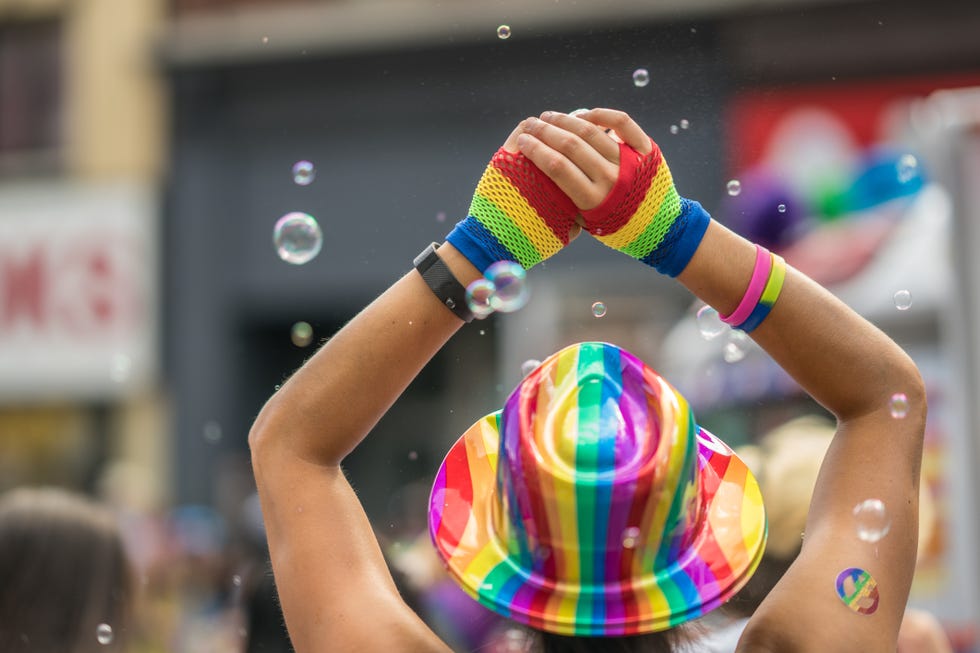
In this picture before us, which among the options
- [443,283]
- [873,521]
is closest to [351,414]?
[443,283]

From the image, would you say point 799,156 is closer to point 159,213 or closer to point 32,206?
point 159,213

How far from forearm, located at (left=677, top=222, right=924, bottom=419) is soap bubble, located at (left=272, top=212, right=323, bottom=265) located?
0.77 metres

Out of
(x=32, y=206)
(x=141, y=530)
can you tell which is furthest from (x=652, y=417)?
(x=32, y=206)

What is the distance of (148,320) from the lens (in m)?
9.36

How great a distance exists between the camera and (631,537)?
3.67 ft

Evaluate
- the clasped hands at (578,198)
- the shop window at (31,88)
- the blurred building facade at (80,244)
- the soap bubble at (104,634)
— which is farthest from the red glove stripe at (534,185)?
the shop window at (31,88)

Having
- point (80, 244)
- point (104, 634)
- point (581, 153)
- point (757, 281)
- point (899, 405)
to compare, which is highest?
point (581, 153)

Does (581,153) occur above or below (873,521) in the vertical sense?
above

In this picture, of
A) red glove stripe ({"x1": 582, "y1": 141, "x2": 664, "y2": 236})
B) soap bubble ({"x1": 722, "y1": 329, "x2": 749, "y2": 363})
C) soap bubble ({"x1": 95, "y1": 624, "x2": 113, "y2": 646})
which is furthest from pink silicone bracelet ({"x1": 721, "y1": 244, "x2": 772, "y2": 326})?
soap bubble ({"x1": 95, "y1": 624, "x2": 113, "y2": 646})

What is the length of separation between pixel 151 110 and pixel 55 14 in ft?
4.19

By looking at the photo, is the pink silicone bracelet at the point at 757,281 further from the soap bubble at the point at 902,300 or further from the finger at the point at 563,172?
the soap bubble at the point at 902,300

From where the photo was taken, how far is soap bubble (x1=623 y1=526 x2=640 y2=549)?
43.8 inches

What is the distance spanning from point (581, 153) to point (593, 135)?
2cm

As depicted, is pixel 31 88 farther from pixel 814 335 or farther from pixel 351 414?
pixel 814 335
